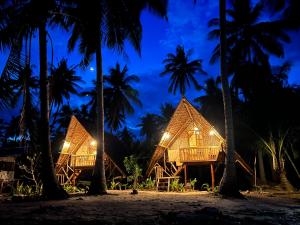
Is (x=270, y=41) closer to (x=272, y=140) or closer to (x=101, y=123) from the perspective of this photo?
(x=272, y=140)

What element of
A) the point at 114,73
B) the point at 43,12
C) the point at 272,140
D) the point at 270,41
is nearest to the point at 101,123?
the point at 43,12

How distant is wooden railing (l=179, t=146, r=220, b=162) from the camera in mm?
17250

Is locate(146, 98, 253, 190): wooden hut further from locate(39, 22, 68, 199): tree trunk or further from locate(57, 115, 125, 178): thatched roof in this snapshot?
locate(39, 22, 68, 199): tree trunk

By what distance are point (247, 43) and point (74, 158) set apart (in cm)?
1833

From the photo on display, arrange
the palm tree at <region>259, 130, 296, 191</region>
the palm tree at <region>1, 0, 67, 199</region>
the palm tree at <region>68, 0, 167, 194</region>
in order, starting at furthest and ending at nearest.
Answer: the palm tree at <region>259, 130, 296, 191</region> → the palm tree at <region>68, 0, 167, 194</region> → the palm tree at <region>1, 0, 67, 199</region>

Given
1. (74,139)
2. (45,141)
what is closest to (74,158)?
(74,139)

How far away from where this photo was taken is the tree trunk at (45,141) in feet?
36.7

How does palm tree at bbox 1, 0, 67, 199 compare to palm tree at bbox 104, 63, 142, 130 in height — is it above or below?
below

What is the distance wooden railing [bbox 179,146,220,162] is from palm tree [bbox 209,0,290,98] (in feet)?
36.1

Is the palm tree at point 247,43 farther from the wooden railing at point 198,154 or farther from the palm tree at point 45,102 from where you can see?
the palm tree at point 45,102

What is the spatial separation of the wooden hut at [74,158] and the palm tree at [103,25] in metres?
7.28

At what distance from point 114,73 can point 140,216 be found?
3269cm

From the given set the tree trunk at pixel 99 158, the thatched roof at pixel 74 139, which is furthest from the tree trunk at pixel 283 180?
the thatched roof at pixel 74 139

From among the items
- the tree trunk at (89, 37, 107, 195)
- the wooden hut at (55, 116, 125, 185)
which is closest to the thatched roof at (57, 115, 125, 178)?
the wooden hut at (55, 116, 125, 185)
